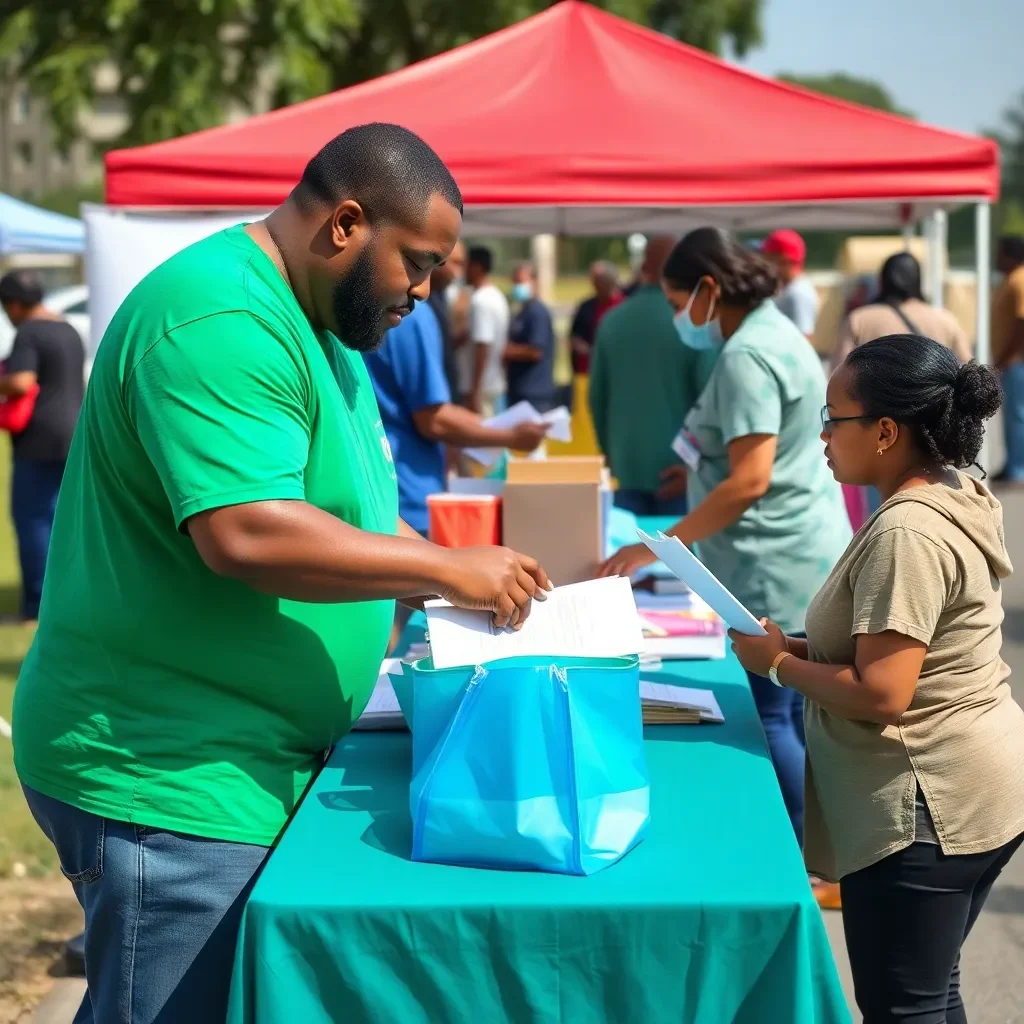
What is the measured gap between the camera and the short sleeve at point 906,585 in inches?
75.1

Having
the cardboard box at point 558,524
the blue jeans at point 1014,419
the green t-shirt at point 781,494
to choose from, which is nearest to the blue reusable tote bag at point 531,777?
the cardboard box at point 558,524

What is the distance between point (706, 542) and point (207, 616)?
1.97m

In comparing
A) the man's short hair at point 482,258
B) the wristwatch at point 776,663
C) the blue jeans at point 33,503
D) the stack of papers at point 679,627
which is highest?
the wristwatch at point 776,663

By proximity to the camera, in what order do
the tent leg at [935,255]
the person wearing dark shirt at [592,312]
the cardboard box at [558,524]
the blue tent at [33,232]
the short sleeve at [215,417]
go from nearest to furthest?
the short sleeve at [215,417]
the cardboard box at [558,524]
the tent leg at [935,255]
the blue tent at [33,232]
the person wearing dark shirt at [592,312]

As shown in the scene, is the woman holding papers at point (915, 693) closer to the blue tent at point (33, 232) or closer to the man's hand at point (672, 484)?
the man's hand at point (672, 484)

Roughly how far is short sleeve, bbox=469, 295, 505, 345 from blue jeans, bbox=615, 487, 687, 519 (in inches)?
190

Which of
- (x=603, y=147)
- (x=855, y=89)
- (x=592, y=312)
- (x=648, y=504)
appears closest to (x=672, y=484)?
(x=648, y=504)

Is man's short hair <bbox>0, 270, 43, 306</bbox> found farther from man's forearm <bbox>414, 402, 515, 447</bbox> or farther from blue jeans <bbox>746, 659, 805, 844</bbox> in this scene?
blue jeans <bbox>746, 659, 805, 844</bbox>

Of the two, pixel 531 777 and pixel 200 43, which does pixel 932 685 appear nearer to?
pixel 531 777

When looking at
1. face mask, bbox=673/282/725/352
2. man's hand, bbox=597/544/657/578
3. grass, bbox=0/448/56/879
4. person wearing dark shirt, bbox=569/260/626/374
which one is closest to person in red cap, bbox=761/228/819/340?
person wearing dark shirt, bbox=569/260/626/374

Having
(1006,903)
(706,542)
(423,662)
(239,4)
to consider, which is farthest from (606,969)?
(239,4)

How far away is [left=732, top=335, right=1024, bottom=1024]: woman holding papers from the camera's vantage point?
1.96 metres

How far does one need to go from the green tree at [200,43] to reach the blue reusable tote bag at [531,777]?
11387 millimetres

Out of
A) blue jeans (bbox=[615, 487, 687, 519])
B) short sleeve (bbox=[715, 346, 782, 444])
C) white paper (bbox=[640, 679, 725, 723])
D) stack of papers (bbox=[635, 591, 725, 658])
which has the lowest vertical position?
blue jeans (bbox=[615, 487, 687, 519])
